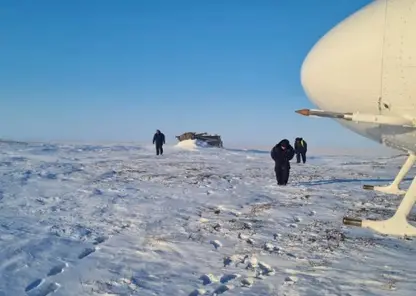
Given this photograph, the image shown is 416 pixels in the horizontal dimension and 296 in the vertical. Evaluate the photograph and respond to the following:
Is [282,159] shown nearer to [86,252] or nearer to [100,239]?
[100,239]

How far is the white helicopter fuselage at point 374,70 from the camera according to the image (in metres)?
5.86

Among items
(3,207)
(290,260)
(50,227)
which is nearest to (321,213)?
(290,260)

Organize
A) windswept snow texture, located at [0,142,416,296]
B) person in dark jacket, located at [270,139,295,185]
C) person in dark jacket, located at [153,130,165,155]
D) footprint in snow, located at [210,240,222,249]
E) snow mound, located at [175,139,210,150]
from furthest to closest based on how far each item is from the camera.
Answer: snow mound, located at [175,139,210,150] < person in dark jacket, located at [153,130,165,155] < person in dark jacket, located at [270,139,295,185] < footprint in snow, located at [210,240,222,249] < windswept snow texture, located at [0,142,416,296]

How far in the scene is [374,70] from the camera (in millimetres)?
6164

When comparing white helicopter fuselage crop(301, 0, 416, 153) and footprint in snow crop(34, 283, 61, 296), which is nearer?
footprint in snow crop(34, 283, 61, 296)

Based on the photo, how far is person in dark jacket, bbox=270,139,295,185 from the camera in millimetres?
12484

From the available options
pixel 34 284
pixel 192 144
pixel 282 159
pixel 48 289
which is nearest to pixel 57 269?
pixel 34 284

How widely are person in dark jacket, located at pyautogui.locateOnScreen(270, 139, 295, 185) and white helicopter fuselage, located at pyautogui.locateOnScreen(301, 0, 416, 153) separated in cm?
518

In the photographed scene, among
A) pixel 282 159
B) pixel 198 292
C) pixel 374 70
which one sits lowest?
pixel 198 292

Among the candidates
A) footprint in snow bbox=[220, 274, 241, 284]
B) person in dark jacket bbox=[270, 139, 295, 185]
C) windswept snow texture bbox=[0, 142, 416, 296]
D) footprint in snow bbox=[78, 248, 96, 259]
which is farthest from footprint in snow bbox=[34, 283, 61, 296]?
person in dark jacket bbox=[270, 139, 295, 185]

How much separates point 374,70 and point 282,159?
21.3 ft

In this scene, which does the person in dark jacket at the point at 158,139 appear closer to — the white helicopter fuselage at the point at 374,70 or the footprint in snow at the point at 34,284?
the white helicopter fuselage at the point at 374,70

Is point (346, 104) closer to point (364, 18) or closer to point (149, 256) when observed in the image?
point (364, 18)

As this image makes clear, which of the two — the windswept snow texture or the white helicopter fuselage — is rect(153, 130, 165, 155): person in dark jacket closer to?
the windswept snow texture
